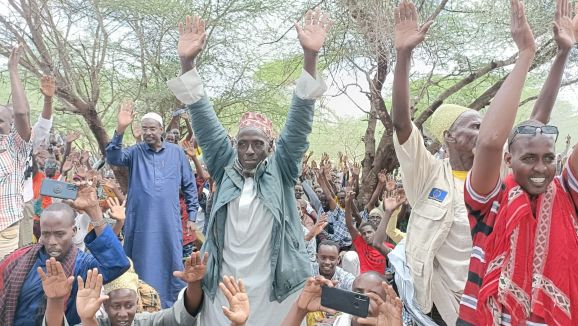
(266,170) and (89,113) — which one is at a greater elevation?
(89,113)

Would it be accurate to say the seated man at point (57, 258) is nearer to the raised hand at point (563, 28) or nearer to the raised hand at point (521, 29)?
the raised hand at point (521, 29)

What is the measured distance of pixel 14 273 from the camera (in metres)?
3.17

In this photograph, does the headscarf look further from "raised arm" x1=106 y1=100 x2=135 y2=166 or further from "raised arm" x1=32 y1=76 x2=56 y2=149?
"raised arm" x1=32 y1=76 x2=56 y2=149

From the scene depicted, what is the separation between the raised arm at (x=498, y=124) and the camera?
215 centimetres

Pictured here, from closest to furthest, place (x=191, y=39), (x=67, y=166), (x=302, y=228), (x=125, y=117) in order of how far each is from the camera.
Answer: (x=191, y=39) → (x=302, y=228) → (x=125, y=117) → (x=67, y=166)

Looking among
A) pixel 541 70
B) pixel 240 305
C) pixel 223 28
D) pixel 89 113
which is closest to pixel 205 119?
pixel 240 305

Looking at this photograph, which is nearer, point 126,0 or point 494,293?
point 494,293

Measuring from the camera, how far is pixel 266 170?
3.41 m

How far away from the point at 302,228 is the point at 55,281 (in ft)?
4.49

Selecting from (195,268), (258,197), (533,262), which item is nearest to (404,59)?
(533,262)

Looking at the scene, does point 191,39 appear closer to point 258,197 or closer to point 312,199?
point 258,197

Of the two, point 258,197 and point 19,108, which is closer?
point 258,197

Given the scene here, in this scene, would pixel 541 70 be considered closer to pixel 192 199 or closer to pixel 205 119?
pixel 192 199

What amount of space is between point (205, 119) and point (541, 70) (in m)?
8.14
